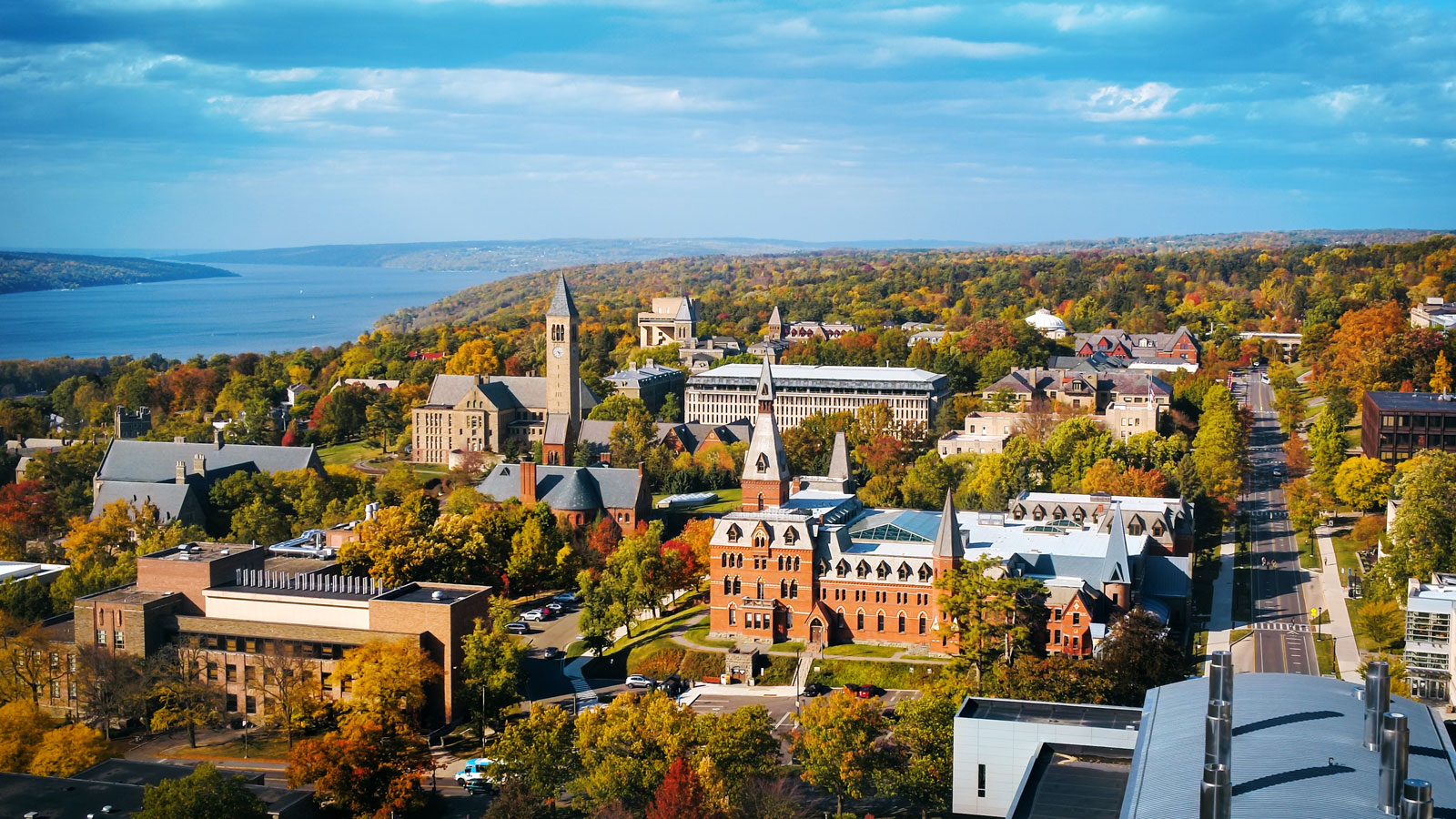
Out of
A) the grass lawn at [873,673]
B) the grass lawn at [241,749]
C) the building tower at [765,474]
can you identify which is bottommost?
the grass lawn at [241,749]

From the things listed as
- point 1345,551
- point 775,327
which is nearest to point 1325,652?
point 1345,551

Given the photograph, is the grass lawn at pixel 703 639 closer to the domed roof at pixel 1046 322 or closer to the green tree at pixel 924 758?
the green tree at pixel 924 758

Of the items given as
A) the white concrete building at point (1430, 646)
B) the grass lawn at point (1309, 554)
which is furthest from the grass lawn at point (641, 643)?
the grass lawn at point (1309, 554)

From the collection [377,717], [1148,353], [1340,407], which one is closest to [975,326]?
[1148,353]

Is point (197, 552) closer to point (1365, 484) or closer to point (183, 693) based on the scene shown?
point (183, 693)

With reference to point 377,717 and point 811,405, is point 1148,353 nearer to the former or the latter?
point 811,405

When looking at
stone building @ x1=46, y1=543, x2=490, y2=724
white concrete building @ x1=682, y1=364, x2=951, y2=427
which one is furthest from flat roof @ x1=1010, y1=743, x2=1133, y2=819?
white concrete building @ x1=682, y1=364, x2=951, y2=427

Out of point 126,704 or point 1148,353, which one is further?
point 1148,353
